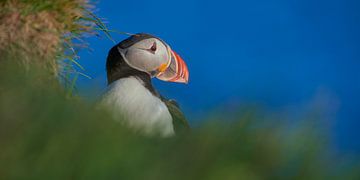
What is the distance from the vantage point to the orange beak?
677 centimetres

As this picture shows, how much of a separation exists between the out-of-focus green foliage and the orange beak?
14.3 feet

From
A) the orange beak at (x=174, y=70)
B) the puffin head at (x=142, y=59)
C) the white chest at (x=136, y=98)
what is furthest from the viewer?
the orange beak at (x=174, y=70)

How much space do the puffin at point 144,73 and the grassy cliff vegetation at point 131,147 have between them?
292 cm

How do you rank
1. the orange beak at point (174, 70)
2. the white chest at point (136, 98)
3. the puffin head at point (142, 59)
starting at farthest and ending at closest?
1. the orange beak at point (174, 70)
2. the puffin head at point (142, 59)
3. the white chest at point (136, 98)

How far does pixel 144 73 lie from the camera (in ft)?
20.9

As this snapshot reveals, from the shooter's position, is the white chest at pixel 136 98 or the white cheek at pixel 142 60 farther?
the white cheek at pixel 142 60

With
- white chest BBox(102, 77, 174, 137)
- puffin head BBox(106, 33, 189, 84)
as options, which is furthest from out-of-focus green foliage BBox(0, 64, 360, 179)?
puffin head BBox(106, 33, 189, 84)

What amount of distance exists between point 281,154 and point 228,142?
0.17m

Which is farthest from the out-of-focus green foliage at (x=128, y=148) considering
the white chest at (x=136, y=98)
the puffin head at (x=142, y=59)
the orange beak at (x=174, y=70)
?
the orange beak at (x=174, y=70)

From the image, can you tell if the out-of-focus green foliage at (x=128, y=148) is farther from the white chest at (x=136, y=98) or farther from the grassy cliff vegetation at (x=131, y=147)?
the white chest at (x=136, y=98)

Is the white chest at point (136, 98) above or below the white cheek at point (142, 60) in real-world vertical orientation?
below

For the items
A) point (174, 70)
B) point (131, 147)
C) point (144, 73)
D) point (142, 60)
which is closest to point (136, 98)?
point (144, 73)

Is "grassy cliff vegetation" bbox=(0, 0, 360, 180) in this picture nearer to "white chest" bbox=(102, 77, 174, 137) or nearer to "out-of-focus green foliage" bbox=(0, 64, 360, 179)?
"out-of-focus green foliage" bbox=(0, 64, 360, 179)

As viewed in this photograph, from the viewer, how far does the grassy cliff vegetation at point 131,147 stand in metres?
1.61
